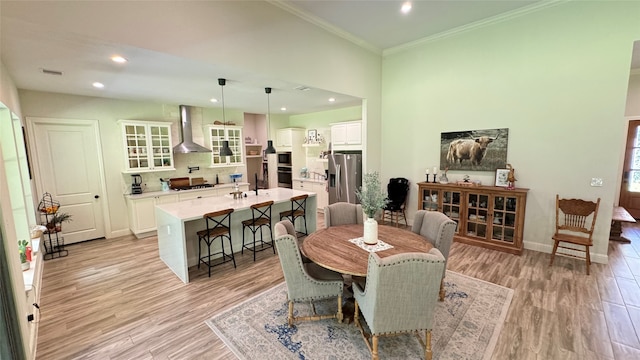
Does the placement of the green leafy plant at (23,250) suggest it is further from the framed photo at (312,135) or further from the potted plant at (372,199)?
the framed photo at (312,135)

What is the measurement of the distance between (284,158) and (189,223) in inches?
175

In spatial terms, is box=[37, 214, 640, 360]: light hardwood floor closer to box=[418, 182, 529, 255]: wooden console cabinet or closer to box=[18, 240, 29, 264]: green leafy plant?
box=[418, 182, 529, 255]: wooden console cabinet

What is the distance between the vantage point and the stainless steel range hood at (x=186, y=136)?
18.7 feet

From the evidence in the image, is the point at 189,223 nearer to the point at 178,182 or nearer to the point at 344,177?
the point at 178,182

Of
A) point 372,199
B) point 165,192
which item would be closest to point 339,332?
point 372,199

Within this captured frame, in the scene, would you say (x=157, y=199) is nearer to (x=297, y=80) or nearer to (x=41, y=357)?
(x=41, y=357)

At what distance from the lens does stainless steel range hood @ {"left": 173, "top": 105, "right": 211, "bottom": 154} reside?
5707 millimetres

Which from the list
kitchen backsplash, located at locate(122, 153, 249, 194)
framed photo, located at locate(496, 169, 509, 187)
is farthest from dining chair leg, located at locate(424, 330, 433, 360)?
kitchen backsplash, located at locate(122, 153, 249, 194)

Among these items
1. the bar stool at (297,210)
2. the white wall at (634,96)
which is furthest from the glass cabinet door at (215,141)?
the white wall at (634,96)

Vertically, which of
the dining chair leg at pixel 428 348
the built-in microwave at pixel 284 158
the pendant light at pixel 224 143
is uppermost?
the pendant light at pixel 224 143

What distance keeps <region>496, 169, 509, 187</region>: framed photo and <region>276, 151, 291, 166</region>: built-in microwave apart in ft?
17.3

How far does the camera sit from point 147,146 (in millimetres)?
5363

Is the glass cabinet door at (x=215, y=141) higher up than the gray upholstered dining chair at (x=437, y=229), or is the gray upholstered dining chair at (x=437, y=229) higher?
the glass cabinet door at (x=215, y=141)

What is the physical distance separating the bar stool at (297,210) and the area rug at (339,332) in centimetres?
168
